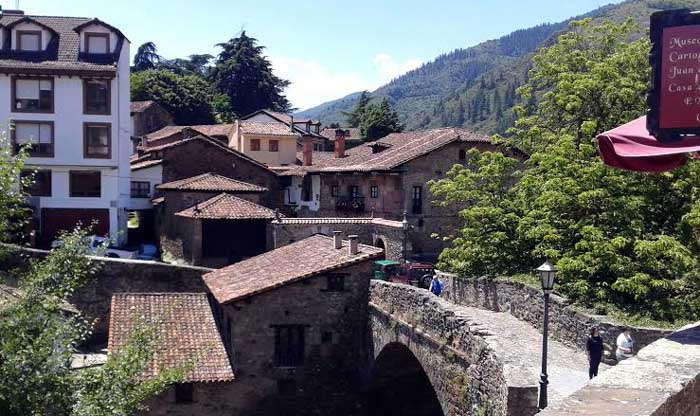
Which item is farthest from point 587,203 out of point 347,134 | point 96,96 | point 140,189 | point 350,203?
point 347,134

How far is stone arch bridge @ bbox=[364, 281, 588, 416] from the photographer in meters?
12.1

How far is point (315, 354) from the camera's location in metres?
24.1

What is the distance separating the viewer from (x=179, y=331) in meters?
24.6

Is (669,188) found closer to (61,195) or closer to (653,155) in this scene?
(653,155)

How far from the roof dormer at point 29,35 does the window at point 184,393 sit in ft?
79.9

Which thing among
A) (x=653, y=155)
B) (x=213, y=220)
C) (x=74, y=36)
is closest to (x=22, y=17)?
(x=74, y=36)

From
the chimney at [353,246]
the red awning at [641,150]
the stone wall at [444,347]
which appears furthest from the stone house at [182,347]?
the red awning at [641,150]

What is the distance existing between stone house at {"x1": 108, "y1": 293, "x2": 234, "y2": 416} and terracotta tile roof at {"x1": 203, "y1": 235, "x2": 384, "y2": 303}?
1369 mm

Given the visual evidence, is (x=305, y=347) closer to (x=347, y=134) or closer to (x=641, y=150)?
(x=641, y=150)

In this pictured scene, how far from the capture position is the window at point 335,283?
2366 cm

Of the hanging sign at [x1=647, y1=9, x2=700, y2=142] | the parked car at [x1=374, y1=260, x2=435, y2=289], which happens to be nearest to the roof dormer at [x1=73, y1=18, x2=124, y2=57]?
the parked car at [x1=374, y1=260, x2=435, y2=289]

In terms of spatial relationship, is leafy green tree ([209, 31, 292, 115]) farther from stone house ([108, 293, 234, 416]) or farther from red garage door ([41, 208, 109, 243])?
stone house ([108, 293, 234, 416])

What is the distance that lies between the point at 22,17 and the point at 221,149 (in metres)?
12.7

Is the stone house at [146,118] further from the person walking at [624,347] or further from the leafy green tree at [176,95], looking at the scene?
the person walking at [624,347]
